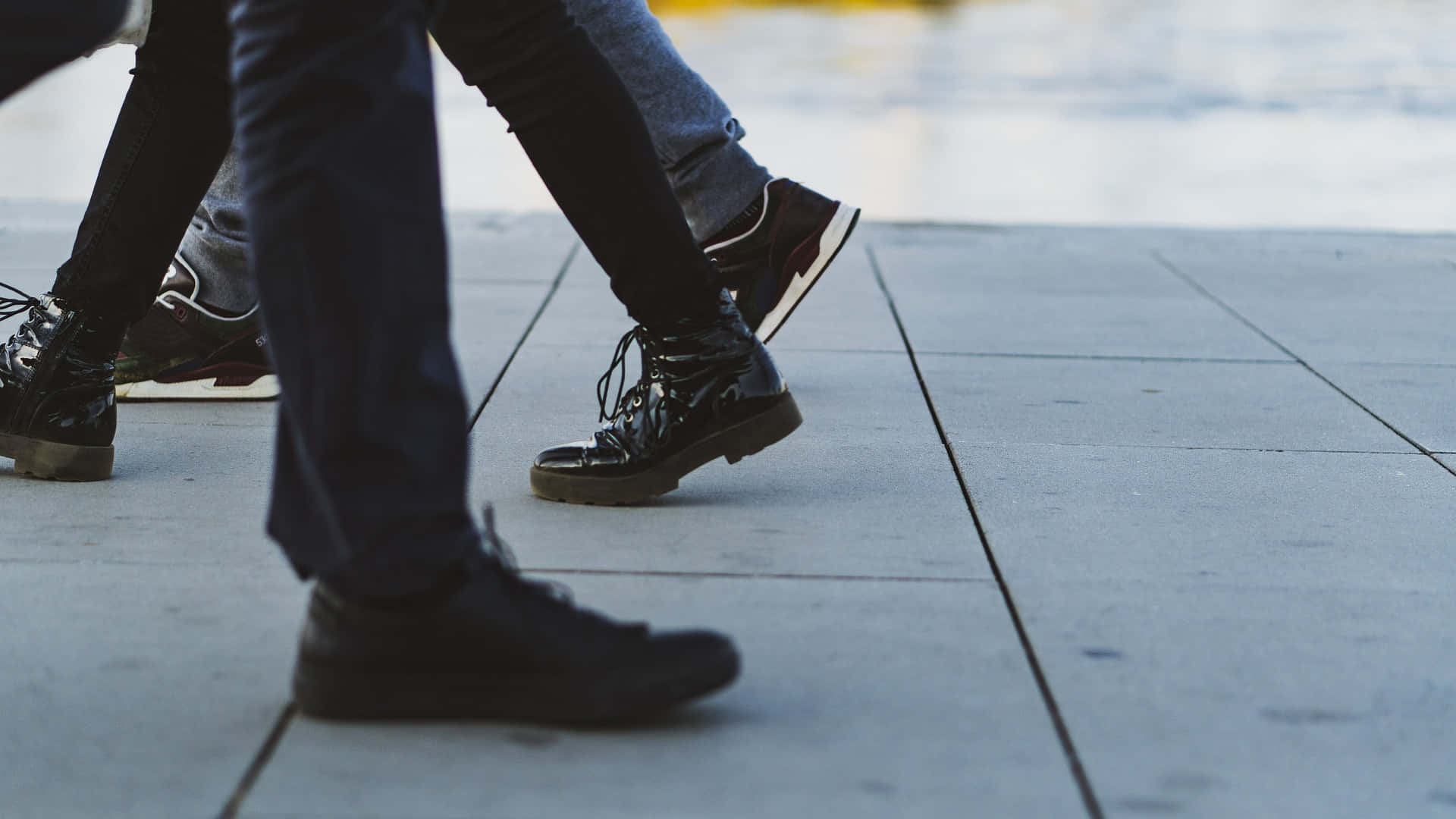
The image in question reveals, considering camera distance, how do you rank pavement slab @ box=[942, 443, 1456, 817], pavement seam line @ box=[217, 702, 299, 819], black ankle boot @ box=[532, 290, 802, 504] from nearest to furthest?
pavement seam line @ box=[217, 702, 299, 819]
pavement slab @ box=[942, 443, 1456, 817]
black ankle boot @ box=[532, 290, 802, 504]

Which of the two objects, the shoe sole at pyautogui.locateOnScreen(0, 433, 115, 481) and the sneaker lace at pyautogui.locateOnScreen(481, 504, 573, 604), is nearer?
the sneaker lace at pyautogui.locateOnScreen(481, 504, 573, 604)

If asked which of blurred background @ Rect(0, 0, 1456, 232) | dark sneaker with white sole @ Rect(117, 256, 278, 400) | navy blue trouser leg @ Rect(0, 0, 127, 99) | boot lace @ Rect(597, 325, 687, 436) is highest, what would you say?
navy blue trouser leg @ Rect(0, 0, 127, 99)

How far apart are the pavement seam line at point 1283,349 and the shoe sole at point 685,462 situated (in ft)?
4.21

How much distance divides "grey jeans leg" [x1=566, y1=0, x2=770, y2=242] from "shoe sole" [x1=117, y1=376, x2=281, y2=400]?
3.16ft

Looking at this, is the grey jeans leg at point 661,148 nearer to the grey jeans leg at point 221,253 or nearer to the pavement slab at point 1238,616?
the grey jeans leg at point 221,253

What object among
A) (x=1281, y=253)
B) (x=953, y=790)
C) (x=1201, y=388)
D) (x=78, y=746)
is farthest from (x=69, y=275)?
(x=1281, y=253)

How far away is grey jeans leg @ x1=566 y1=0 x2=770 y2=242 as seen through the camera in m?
3.43

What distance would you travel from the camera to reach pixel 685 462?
2719mm

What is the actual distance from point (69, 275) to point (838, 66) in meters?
12.1

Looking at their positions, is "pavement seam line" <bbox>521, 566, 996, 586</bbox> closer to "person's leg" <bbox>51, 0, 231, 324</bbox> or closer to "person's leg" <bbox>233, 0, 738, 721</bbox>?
"person's leg" <bbox>233, 0, 738, 721</bbox>

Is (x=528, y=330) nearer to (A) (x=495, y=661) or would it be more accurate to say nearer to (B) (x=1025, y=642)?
(B) (x=1025, y=642)

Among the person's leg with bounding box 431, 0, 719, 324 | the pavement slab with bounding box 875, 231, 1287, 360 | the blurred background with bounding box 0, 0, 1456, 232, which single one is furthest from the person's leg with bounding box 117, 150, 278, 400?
the blurred background with bounding box 0, 0, 1456, 232

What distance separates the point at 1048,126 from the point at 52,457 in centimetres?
817

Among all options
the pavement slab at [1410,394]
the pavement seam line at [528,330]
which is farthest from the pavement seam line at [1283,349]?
the pavement seam line at [528,330]
